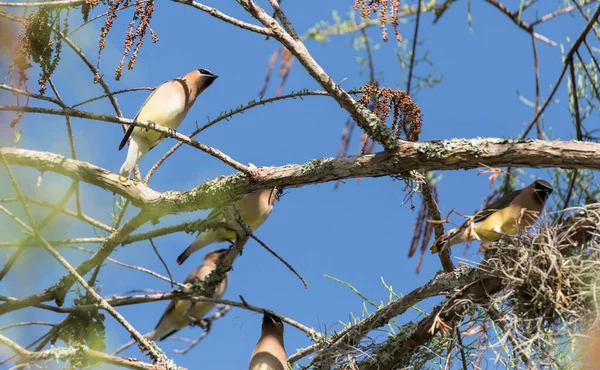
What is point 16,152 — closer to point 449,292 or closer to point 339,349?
point 339,349

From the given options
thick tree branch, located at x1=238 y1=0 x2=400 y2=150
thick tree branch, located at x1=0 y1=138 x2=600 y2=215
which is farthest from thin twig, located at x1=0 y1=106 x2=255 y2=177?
thick tree branch, located at x1=238 y1=0 x2=400 y2=150

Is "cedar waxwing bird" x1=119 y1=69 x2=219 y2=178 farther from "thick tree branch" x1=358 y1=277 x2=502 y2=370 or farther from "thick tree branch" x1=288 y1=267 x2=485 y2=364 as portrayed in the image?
"thick tree branch" x1=358 y1=277 x2=502 y2=370

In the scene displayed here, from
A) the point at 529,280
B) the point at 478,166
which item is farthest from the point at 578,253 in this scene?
the point at 478,166

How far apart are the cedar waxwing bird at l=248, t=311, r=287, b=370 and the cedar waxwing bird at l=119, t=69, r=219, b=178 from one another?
1.33m

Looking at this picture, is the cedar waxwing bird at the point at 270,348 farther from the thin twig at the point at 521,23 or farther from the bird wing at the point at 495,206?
the thin twig at the point at 521,23

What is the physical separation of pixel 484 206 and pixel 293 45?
5.41 ft

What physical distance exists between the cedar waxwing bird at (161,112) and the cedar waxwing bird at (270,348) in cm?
133

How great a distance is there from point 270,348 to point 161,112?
1707 mm

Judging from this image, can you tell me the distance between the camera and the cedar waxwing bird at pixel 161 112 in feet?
16.4

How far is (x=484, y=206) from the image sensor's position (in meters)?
4.51

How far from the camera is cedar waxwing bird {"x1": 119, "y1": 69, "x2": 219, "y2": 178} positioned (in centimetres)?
500

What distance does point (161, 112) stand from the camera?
5.04 metres

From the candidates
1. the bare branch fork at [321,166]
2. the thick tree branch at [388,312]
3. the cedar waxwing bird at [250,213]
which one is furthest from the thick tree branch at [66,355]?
the cedar waxwing bird at [250,213]

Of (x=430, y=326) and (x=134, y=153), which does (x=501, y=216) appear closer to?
(x=430, y=326)
